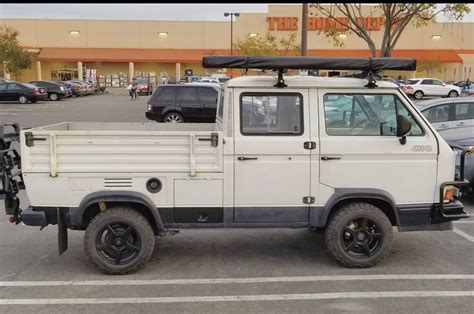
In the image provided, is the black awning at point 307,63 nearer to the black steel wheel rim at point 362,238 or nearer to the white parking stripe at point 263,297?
the black steel wheel rim at point 362,238

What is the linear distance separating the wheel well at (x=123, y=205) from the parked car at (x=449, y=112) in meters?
7.63

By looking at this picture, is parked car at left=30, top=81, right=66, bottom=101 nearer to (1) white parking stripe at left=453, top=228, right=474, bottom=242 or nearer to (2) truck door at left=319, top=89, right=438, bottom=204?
(1) white parking stripe at left=453, top=228, right=474, bottom=242

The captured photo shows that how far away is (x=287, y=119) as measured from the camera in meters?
5.05

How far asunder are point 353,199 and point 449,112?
6.96 meters

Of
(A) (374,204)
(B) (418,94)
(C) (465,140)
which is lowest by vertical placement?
(A) (374,204)

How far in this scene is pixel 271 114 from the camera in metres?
5.05

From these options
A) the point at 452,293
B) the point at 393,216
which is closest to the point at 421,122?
the point at 393,216

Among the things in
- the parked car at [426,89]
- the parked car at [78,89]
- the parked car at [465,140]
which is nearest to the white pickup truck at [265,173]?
the parked car at [465,140]

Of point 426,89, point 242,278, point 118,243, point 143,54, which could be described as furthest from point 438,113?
point 143,54

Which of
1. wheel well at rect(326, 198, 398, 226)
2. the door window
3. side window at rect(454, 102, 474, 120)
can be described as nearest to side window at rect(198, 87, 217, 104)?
the door window

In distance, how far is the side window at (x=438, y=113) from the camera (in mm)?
10969

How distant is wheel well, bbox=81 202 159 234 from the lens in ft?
16.3

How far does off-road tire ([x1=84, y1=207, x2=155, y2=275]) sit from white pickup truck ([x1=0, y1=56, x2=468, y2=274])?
1cm

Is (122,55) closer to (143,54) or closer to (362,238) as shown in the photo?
(143,54)
